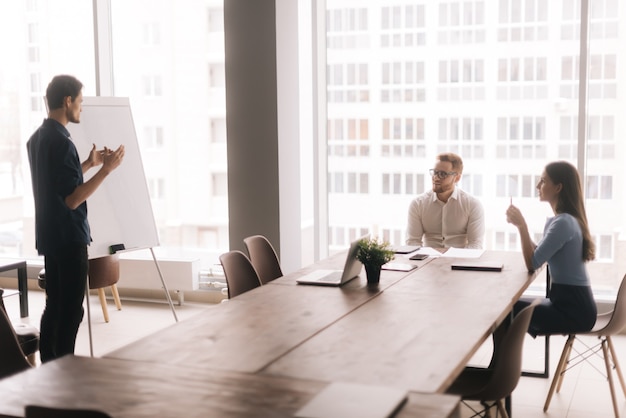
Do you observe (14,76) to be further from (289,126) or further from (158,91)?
(289,126)

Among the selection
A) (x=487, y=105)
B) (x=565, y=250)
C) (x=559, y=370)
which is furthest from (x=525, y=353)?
(x=487, y=105)

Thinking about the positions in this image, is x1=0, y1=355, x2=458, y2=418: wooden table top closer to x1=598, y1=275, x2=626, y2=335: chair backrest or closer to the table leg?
x1=598, y1=275, x2=626, y2=335: chair backrest

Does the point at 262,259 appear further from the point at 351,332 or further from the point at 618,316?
the point at 618,316

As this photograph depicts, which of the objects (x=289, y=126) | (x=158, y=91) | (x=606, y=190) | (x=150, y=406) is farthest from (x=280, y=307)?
(x=158, y=91)

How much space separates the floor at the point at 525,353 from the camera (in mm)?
4242

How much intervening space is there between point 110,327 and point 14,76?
123 inches

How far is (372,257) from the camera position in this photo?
386cm

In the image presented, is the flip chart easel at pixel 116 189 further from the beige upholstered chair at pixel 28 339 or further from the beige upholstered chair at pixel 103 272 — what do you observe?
the beige upholstered chair at pixel 28 339

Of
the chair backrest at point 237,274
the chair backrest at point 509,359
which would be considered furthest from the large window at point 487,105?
the chair backrest at point 509,359

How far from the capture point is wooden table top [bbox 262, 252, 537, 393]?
2.42 metres

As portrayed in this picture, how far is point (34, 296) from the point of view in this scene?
291 inches

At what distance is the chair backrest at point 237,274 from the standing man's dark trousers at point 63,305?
2.82 ft

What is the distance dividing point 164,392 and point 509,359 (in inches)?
54.9

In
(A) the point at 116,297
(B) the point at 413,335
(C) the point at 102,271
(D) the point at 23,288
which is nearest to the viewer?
(B) the point at 413,335
